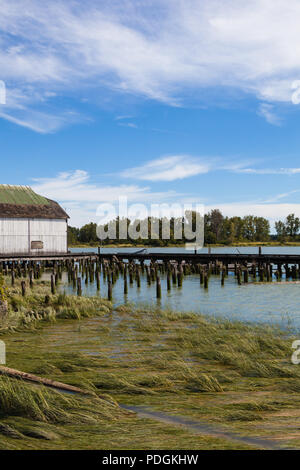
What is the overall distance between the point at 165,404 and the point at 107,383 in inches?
63.5

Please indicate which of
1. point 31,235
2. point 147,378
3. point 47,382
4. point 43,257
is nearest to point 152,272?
point 43,257

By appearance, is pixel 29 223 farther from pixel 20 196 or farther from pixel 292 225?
pixel 292 225

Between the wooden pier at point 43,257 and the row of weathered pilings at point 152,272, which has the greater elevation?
the wooden pier at point 43,257

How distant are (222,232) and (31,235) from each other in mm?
120308

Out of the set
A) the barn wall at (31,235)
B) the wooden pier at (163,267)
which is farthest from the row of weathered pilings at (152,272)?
the barn wall at (31,235)

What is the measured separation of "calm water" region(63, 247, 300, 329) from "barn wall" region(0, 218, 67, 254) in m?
13.1

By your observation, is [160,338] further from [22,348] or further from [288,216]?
[288,216]

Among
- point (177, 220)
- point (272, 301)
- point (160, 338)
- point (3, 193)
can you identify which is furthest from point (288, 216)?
point (160, 338)

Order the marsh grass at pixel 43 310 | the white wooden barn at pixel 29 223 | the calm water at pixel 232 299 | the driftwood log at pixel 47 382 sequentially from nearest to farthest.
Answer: the driftwood log at pixel 47 382, the marsh grass at pixel 43 310, the calm water at pixel 232 299, the white wooden barn at pixel 29 223

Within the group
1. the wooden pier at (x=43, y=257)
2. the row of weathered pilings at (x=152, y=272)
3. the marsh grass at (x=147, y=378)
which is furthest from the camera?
the wooden pier at (x=43, y=257)

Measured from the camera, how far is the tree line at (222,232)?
149 metres

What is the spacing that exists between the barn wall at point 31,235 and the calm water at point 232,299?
515 inches

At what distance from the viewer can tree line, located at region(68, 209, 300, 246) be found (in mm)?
149250

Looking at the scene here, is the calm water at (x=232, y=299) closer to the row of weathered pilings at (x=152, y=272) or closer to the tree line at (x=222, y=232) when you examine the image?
the row of weathered pilings at (x=152, y=272)
